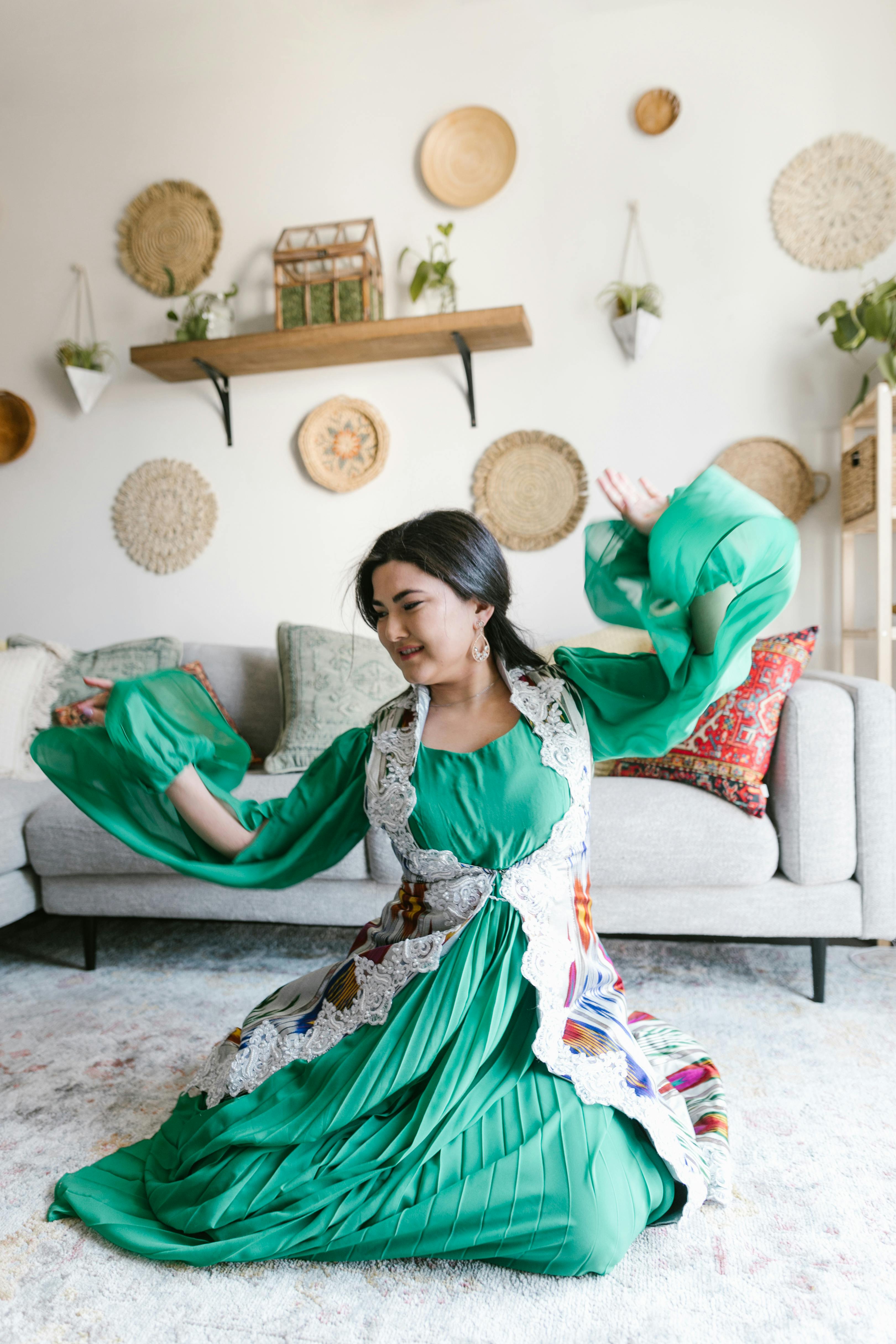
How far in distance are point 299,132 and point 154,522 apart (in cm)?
144

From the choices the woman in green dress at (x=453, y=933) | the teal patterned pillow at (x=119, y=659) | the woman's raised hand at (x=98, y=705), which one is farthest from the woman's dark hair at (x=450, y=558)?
the teal patterned pillow at (x=119, y=659)

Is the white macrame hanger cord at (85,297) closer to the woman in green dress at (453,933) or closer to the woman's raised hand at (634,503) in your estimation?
the woman in green dress at (453,933)

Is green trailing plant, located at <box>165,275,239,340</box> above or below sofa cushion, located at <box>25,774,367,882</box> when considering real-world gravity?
above

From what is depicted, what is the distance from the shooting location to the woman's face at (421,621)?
3.98 ft

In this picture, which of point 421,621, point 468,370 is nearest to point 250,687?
point 468,370

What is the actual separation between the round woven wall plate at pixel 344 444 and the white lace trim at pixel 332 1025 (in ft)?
7.00

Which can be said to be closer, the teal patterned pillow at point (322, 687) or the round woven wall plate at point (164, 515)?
the teal patterned pillow at point (322, 687)

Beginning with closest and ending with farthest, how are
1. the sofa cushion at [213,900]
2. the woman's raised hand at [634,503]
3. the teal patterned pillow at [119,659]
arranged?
the woman's raised hand at [634,503], the sofa cushion at [213,900], the teal patterned pillow at [119,659]

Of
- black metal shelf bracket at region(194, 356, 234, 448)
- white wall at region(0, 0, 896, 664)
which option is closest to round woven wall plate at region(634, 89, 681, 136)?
white wall at region(0, 0, 896, 664)

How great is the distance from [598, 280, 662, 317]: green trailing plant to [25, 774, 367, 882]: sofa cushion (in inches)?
72.9

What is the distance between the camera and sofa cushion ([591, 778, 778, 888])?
1964 millimetres

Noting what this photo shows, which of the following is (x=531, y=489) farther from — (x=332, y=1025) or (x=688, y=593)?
(x=332, y=1025)

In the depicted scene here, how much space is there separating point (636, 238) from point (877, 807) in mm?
1991

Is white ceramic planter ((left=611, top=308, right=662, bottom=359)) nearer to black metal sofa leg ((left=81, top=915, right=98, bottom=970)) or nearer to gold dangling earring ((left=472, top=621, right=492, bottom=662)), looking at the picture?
gold dangling earring ((left=472, top=621, right=492, bottom=662))
